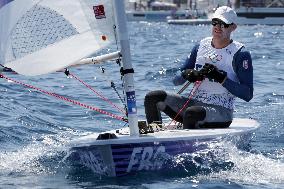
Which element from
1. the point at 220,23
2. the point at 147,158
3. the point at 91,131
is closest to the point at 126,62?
the point at 147,158

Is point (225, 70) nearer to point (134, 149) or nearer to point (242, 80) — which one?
point (242, 80)

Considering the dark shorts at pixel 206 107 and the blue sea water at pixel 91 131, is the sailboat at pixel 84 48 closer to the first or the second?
the blue sea water at pixel 91 131

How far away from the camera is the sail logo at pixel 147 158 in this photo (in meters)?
6.71

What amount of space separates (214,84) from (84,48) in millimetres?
1732

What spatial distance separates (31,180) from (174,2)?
276 feet

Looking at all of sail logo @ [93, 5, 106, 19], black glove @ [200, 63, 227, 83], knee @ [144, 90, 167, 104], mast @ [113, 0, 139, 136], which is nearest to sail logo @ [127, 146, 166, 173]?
mast @ [113, 0, 139, 136]

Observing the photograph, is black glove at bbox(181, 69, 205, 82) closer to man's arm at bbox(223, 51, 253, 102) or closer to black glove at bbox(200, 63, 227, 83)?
black glove at bbox(200, 63, 227, 83)

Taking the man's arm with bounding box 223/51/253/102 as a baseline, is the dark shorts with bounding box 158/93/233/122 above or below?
below

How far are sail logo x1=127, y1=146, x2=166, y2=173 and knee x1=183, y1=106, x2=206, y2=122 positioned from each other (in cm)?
78

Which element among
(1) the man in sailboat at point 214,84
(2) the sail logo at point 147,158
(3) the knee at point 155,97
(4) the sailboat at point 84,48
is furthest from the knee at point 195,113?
(2) the sail logo at point 147,158

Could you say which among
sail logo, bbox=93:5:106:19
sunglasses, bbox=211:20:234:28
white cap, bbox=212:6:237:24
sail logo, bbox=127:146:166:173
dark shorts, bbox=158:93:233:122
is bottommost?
sail logo, bbox=127:146:166:173

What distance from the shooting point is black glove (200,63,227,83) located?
23.9 feet

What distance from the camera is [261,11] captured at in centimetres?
6322

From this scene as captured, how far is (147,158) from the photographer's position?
22.3 feet
